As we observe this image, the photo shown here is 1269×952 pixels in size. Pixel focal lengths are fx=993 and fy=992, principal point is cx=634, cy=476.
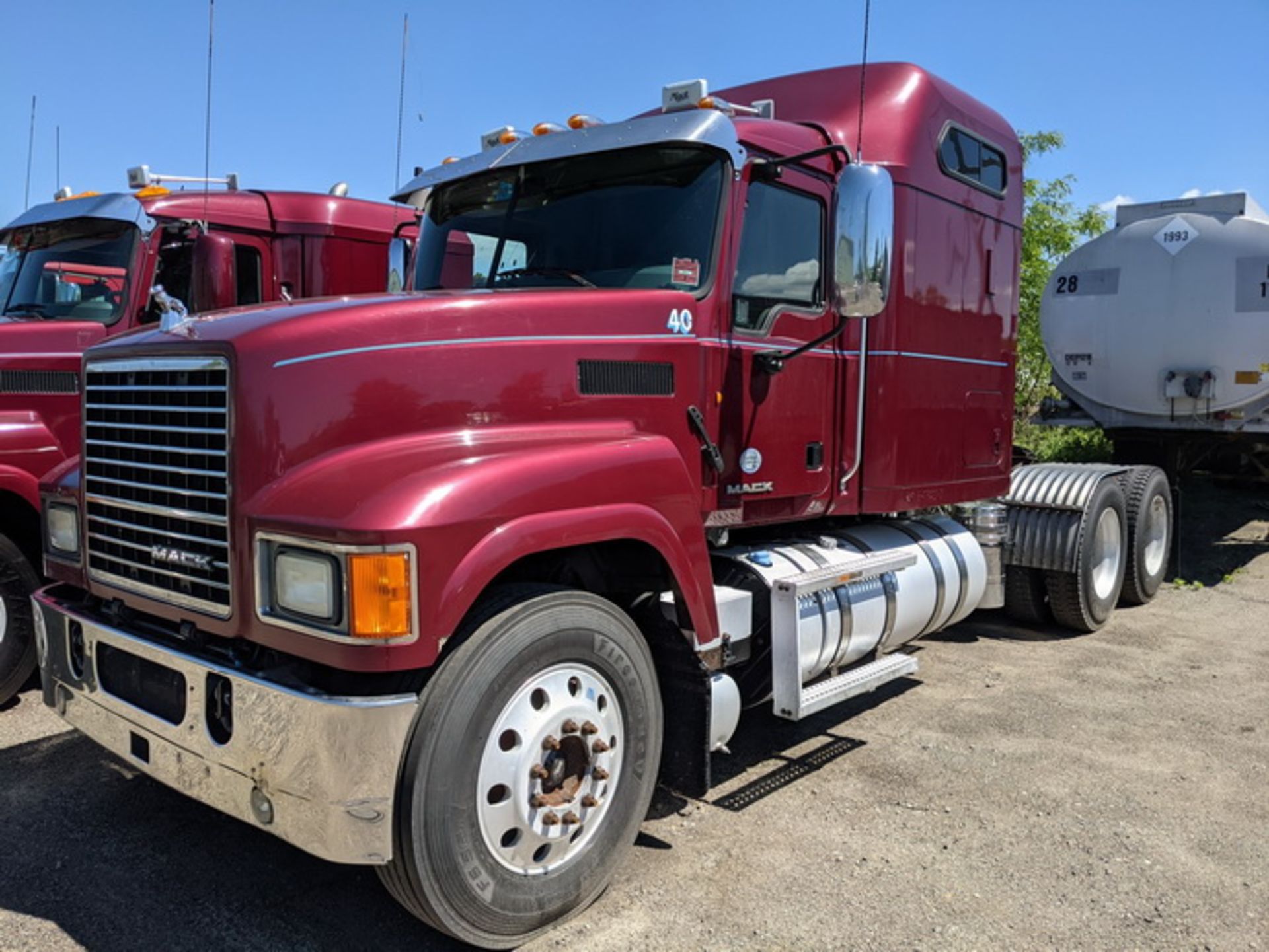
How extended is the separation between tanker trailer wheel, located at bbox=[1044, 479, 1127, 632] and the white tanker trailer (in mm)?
2102

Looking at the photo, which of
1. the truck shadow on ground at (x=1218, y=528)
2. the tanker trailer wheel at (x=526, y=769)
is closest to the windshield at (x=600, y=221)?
the tanker trailer wheel at (x=526, y=769)

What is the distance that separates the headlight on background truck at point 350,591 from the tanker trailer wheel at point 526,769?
27 cm

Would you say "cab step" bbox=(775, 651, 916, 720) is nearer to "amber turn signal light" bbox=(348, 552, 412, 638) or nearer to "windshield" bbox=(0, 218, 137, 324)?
"amber turn signal light" bbox=(348, 552, 412, 638)

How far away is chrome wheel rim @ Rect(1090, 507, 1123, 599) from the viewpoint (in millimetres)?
7492

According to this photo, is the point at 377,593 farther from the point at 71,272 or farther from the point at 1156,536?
the point at 1156,536

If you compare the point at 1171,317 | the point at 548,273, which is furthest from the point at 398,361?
the point at 1171,317

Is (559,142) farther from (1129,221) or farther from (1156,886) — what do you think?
(1129,221)

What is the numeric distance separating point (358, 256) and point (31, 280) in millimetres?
2119

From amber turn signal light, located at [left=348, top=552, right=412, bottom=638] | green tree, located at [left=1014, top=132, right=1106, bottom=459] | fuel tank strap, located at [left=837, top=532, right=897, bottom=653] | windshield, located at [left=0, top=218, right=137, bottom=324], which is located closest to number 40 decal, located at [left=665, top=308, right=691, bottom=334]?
amber turn signal light, located at [left=348, top=552, right=412, bottom=638]

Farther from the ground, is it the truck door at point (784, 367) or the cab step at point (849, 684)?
the truck door at point (784, 367)

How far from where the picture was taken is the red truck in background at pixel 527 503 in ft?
9.02

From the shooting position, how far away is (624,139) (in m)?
4.01

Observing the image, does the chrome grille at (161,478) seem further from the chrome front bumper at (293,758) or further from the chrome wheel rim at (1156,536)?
the chrome wheel rim at (1156,536)

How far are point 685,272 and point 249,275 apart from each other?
14.0 ft
